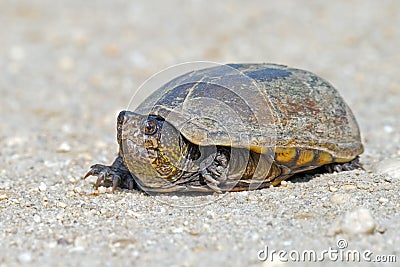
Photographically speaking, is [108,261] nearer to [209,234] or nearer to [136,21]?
[209,234]

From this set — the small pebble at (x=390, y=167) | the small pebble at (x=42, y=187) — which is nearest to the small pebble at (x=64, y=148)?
the small pebble at (x=42, y=187)

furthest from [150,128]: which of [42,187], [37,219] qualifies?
[42,187]

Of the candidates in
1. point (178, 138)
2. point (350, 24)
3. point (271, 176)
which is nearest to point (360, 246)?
point (271, 176)

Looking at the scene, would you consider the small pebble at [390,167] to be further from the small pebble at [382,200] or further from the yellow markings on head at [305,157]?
the yellow markings on head at [305,157]

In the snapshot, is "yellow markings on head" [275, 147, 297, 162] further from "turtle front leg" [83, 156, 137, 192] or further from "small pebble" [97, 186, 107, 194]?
"small pebble" [97, 186, 107, 194]

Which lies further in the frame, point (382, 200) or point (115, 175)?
point (115, 175)

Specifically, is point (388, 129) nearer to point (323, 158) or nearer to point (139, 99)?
point (323, 158)

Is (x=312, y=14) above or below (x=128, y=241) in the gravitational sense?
above
